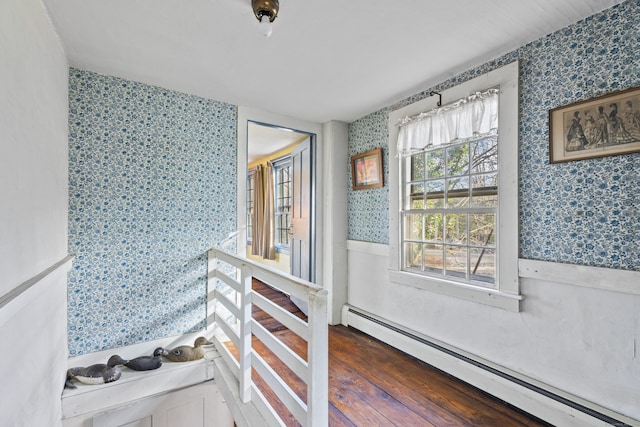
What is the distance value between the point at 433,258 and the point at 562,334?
0.96 m

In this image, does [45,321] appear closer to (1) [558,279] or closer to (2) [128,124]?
(2) [128,124]

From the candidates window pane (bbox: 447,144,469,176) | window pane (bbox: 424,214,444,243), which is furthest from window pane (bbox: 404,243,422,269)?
window pane (bbox: 447,144,469,176)

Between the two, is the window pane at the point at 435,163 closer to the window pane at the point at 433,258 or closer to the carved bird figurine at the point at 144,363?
the window pane at the point at 433,258

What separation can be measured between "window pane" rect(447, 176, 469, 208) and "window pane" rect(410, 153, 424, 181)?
0.30 metres

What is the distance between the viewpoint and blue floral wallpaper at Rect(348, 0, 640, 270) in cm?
148

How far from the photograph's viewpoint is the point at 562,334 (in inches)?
66.4

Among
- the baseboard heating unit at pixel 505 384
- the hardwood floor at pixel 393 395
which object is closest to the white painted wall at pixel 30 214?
the hardwood floor at pixel 393 395

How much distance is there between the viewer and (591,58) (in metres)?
1.60

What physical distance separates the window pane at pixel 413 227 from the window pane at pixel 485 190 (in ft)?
1.74

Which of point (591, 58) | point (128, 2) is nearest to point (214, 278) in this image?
point (128, 2)

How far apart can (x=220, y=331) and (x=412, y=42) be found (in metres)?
2.78

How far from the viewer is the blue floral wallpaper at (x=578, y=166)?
1.48m

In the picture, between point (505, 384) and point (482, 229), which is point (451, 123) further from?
point (505, 384)

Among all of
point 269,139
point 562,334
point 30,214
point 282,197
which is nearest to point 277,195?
point 282,197
